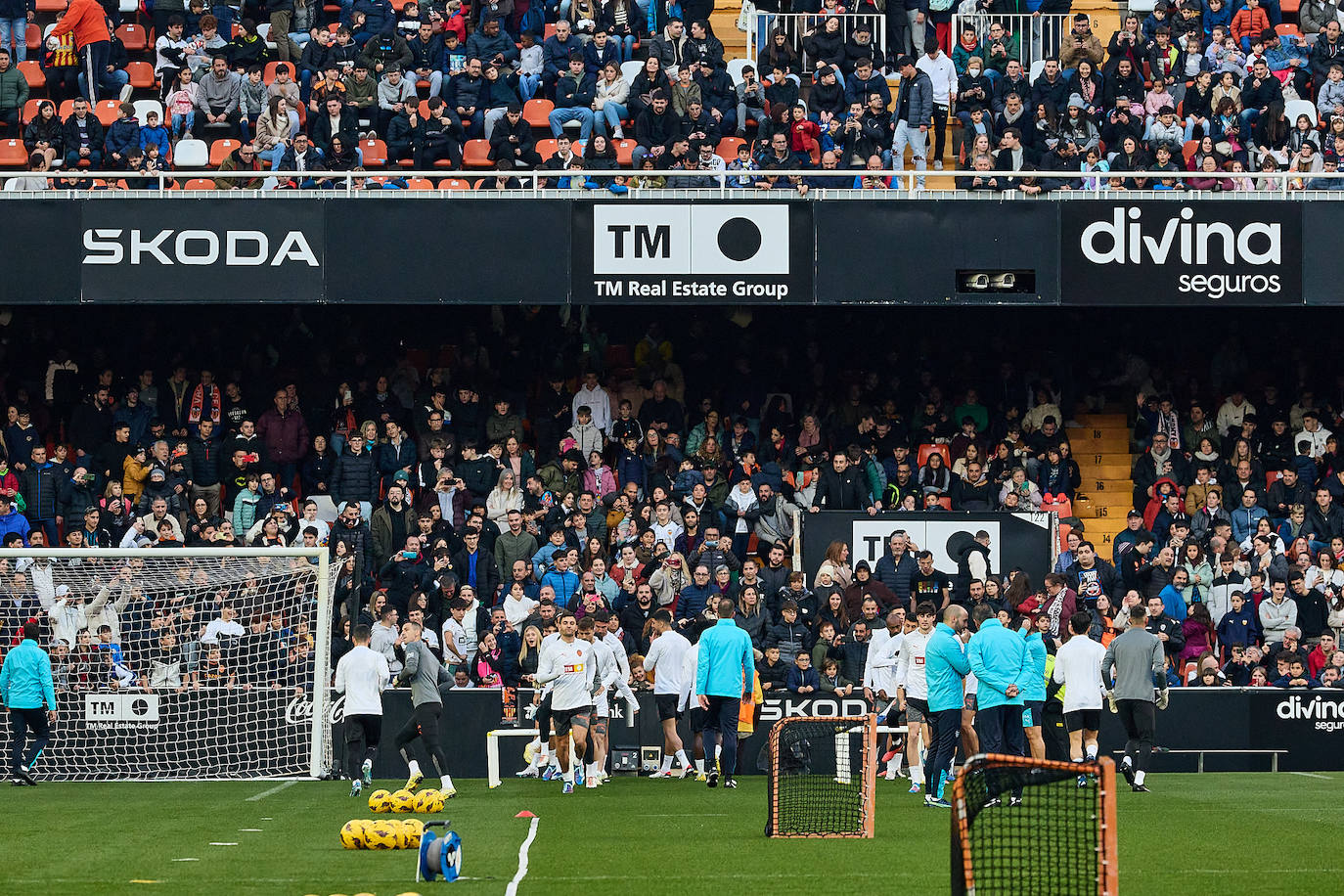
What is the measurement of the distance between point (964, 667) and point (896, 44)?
1493cm

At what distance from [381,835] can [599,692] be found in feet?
18.3

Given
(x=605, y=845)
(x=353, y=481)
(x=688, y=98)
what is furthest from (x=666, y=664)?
(x=688, y=98)

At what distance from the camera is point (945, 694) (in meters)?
16.2

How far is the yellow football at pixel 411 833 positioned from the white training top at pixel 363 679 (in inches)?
168

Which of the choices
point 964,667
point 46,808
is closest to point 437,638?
point 46,808

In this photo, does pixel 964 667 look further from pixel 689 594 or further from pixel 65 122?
pixel 65 122

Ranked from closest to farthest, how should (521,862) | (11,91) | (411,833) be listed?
(521,862) < (411,833) < (11,91)

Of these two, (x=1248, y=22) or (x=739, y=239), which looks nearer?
(x=739, y=239)

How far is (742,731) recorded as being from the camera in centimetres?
1922

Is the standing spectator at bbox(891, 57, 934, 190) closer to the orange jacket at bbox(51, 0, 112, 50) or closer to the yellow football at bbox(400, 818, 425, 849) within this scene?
the orange jacket at bbox(51, 0, 112, 50)

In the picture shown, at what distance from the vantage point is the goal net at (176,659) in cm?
2148

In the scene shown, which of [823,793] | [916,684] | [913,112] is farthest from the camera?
[913,112]

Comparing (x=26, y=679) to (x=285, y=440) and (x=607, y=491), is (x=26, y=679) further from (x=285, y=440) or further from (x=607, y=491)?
(x=607, y=491)

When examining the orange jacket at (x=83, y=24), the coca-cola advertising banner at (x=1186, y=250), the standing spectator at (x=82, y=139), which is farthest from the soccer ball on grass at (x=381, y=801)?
the orange jacket at (x=83, y=24)
